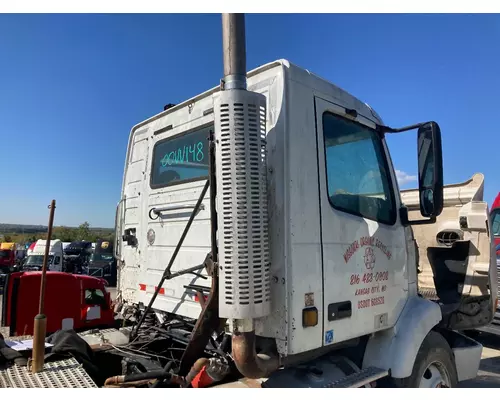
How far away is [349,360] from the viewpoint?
3.17 m

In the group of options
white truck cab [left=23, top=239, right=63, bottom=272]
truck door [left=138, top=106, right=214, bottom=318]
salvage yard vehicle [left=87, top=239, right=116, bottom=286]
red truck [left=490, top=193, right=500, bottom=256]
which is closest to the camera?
truck door [left=138, top=106, right=214, bottom=318]

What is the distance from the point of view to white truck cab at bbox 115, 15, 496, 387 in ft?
8.09

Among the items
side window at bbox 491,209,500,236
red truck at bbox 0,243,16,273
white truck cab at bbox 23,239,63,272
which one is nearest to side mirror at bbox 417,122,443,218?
side window at bbox 491,209,500,236

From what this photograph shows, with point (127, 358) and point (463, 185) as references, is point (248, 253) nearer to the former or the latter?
point (127, 358)

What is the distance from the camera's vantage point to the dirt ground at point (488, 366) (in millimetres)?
5418

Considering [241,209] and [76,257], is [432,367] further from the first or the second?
[76,257]

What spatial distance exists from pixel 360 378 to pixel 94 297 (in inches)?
122

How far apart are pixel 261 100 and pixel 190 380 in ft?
6.09

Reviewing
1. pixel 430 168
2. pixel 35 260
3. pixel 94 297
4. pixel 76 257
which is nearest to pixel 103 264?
pixel 35 260

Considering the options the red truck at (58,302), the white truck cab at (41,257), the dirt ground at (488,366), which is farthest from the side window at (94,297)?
the white truck cab at (41,257)

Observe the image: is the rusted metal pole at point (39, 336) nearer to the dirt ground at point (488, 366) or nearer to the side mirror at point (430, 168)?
the dirt ground at point (488, 366)

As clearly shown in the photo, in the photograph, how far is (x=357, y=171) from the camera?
3232 mm

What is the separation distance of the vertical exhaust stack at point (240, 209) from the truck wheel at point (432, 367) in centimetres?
131

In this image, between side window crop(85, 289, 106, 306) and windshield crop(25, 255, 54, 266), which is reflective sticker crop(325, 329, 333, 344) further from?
windshield crop(25, 255, 54, 266)
